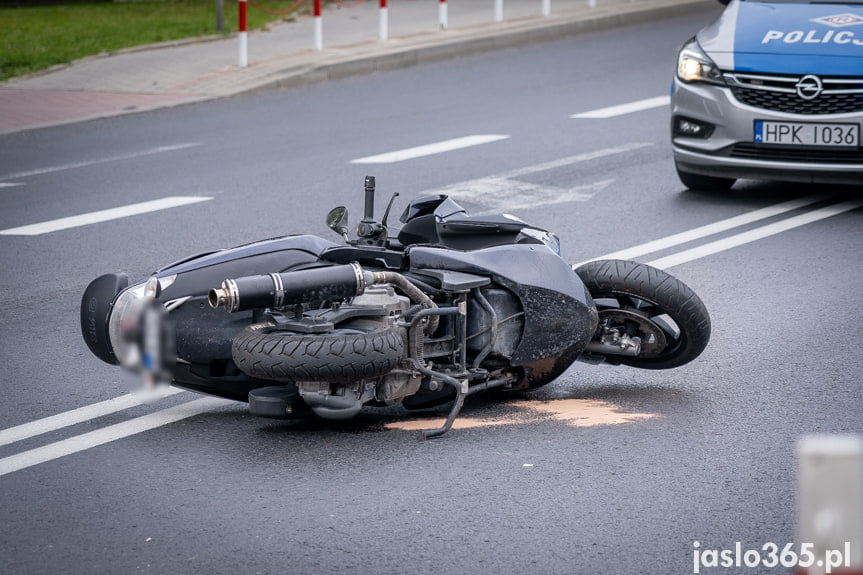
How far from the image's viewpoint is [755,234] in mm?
8742

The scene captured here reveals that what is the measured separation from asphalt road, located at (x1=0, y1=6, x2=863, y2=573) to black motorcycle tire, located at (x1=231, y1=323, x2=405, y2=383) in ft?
1.14

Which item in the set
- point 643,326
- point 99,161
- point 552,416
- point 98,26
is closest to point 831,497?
point 552,416

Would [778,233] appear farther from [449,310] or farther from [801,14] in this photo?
[449,310]

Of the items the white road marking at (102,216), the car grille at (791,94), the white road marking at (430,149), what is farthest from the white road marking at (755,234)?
the white road marking at (102,216)

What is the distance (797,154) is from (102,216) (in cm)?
→ 492

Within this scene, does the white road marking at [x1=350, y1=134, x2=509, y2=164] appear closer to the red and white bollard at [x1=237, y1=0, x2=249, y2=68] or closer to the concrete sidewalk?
the concrete sidewalk

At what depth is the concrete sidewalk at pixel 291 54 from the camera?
14.5m

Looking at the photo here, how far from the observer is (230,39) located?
18312 millimetres

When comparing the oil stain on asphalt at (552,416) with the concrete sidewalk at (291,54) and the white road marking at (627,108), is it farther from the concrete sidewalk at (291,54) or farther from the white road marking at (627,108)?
the concrete sidewalk at (291,54)

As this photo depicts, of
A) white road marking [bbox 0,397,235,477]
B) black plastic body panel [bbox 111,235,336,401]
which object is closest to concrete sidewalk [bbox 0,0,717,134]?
white road marking [bbox 0,397,235,477]

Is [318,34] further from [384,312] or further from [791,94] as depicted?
[384,312]

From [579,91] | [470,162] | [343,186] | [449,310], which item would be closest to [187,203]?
[343,186]

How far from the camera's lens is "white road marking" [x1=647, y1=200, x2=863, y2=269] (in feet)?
26.6

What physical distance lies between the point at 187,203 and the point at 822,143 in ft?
15.0
